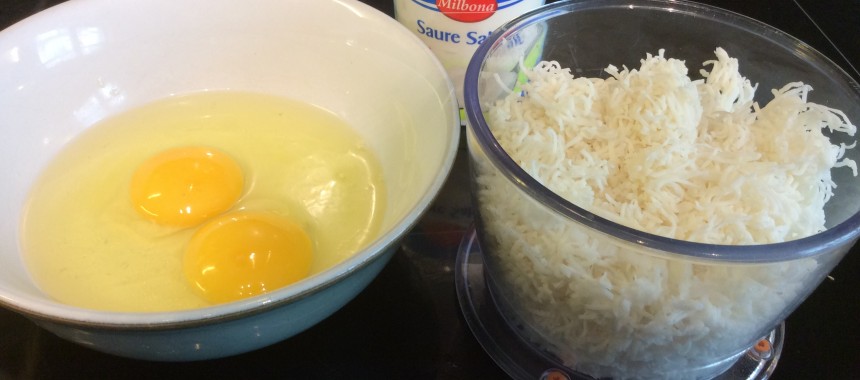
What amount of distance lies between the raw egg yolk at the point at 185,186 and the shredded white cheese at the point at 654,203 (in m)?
0.50

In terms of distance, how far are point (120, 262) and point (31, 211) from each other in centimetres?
20

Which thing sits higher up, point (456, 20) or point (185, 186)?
point (456, 20)

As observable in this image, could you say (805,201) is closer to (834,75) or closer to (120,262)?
(834,75)

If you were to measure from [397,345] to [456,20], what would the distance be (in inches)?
22.5

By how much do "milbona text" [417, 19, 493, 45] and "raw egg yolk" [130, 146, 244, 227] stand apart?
0.43 meters

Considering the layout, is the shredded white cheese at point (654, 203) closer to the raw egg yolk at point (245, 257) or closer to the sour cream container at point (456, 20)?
the sour cream container at point (456, 20)

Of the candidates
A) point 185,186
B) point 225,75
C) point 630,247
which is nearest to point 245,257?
point 185,186

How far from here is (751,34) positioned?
3.18 feet

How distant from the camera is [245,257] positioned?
969 mm

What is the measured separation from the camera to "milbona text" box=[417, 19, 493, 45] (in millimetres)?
1136

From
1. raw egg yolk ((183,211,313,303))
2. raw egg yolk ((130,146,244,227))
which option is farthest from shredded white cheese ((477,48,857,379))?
raw egg yolk ((130,146,244,227))

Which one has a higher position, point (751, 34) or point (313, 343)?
point (751, 34)

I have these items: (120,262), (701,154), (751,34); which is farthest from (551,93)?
(120,262)

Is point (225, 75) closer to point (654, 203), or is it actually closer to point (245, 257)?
point (245, 257)
